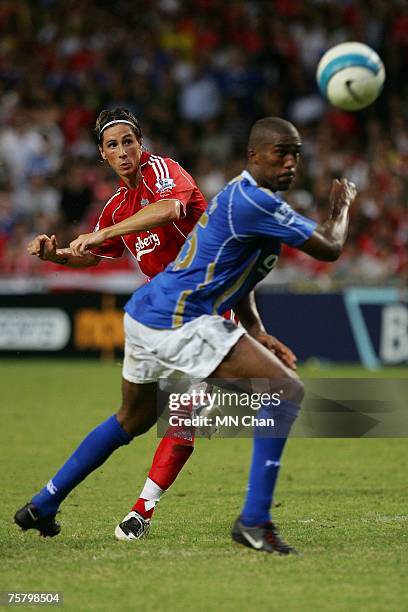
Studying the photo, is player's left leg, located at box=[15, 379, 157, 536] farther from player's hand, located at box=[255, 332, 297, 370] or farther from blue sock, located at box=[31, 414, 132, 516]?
player's hand, located at box=[255, 332, 297, 370]

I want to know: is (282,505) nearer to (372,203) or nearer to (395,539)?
(395,539)

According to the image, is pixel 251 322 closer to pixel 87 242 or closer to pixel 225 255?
pixel 225 255

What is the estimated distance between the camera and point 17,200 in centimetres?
1897

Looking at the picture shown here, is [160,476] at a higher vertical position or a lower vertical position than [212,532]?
higher

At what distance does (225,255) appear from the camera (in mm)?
5539

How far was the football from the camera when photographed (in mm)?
8719

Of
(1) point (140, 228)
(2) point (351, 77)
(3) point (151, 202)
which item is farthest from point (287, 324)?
(1) point (140, 228)

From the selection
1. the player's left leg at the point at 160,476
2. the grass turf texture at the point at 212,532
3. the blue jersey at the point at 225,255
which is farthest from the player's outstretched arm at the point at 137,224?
the grass turf texture at the point at 212,532

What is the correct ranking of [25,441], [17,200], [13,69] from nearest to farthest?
[25,441] < [17,200] < [13,69]

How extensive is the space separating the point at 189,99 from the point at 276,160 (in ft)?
49.2

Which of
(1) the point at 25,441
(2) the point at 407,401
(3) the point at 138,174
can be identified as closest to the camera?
(3) the point at 138,174

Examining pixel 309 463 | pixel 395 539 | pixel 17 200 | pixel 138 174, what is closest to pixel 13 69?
pixel 17 200

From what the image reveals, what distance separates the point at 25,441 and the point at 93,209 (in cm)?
837

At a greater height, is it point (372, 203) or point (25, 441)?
point (372, 203)
